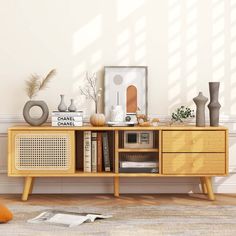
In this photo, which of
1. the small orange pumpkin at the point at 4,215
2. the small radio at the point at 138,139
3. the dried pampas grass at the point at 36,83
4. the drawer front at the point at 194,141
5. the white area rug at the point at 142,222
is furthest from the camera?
the dried pampas grass at the point at 36,83

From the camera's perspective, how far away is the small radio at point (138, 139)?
4.65 metres

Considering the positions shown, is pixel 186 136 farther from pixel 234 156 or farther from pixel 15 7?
pixel 15 7

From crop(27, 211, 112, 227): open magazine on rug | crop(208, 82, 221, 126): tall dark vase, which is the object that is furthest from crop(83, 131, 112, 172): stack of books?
crop(208, 82, 221, 126): tall dark vase

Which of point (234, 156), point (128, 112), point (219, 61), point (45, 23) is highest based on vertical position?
point (45, 23)

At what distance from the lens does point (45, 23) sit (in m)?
4.89

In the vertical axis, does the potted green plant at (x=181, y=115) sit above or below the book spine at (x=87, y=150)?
above

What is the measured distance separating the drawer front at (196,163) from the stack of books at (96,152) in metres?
0.46

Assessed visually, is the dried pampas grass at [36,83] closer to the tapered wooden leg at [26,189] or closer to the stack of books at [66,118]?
the stack of books at [66,118]

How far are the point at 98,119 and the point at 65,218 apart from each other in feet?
3.28

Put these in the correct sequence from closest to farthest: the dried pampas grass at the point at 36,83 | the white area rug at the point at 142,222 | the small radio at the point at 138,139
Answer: the white area rug at the point at 142,222 → the small radio at the point at 138,139 → the dried pampas grass at the point at 36,83

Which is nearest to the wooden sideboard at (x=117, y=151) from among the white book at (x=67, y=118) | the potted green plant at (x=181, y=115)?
the white book at (x=67, y=118)

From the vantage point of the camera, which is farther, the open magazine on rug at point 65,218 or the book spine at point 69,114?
the book spine at point 69,114

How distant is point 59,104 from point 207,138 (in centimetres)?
121

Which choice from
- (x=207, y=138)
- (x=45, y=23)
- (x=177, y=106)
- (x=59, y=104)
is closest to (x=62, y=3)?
(x=45, y=23)
